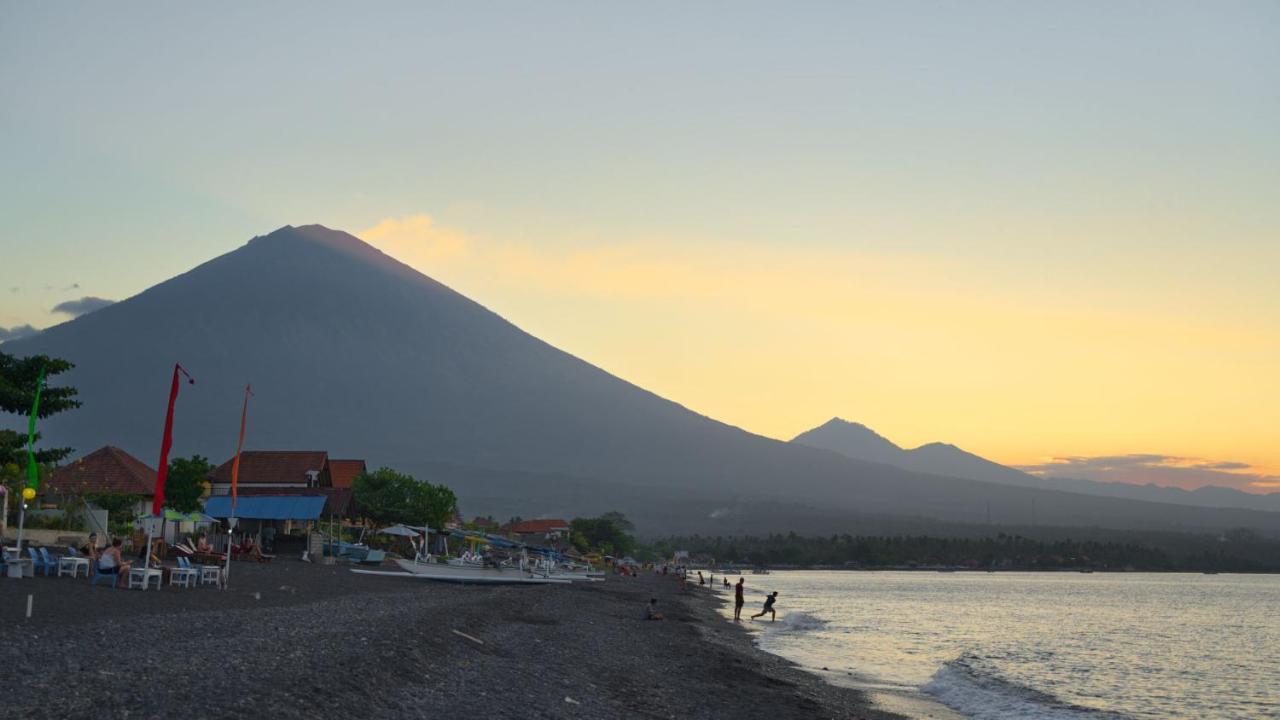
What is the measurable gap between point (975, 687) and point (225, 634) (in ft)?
66.3

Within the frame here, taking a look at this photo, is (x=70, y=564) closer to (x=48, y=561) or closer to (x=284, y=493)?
(x=48, y=561)

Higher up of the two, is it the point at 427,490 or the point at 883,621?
the point at 427,490

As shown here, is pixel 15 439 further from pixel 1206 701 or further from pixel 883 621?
pixel 883 621

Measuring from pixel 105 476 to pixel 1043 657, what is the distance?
1768 inches

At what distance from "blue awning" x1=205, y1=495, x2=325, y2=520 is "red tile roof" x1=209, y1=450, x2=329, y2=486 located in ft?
39.9

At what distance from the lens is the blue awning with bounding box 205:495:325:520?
2210 inches

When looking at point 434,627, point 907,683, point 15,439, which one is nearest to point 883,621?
point 907,683

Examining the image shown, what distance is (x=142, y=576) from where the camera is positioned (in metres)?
26.4

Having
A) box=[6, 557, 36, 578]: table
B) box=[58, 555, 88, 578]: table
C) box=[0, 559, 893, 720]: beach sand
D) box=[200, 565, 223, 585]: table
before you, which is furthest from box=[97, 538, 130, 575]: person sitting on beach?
box=[200, 565, 223, 585]: table

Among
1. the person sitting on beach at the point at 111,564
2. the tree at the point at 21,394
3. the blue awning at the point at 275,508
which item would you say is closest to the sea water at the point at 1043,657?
the person sitting on beach at the point at 111,564

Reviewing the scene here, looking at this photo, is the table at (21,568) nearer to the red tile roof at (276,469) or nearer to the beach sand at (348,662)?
the beach sand at (348,662)

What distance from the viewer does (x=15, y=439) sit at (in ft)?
101

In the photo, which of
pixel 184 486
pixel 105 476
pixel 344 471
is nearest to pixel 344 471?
pixel 344 471

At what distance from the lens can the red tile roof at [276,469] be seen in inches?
2790
